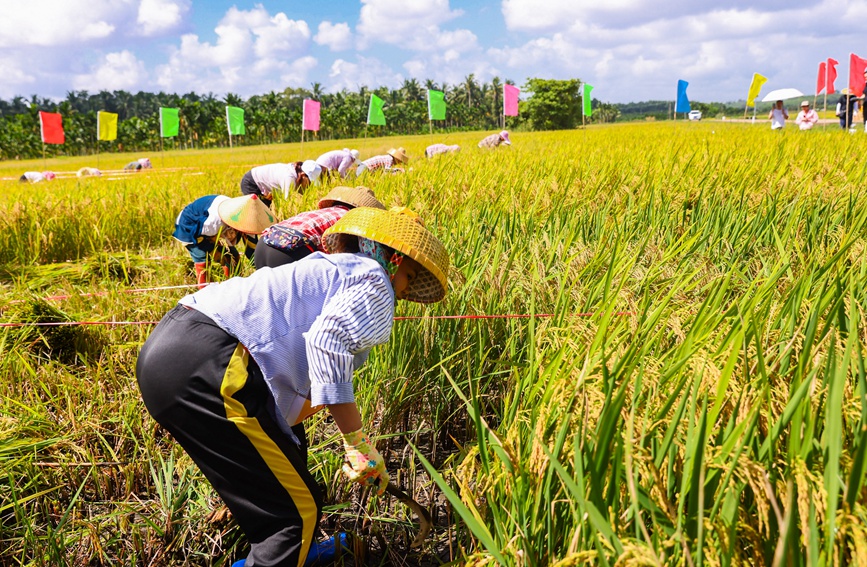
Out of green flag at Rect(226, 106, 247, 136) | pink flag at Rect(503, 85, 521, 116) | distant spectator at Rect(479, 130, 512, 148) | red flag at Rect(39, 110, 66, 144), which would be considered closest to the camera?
distant spectator at Rect(479, 130, 512, 148)

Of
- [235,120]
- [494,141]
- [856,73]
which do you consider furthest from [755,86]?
[235,120]

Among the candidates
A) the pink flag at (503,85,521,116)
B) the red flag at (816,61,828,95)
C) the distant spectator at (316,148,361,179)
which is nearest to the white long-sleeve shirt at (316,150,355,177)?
the distant spectator at (316,148,361,179)

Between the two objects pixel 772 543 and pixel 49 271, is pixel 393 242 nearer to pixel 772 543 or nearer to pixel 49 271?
pixel 772 543

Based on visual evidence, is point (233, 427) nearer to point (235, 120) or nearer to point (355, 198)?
point (355, 198)

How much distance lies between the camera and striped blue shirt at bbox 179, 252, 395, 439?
4.26 feet

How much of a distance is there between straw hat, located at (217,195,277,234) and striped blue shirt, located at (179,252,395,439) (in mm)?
2048

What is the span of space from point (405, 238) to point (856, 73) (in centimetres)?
1390

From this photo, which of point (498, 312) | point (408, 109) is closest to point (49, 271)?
point (498, 312)

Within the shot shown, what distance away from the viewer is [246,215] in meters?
3.41

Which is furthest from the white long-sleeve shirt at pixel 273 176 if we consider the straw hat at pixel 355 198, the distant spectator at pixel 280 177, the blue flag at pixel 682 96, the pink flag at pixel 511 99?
the blue flag at pixel 682 96

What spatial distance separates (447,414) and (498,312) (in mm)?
423

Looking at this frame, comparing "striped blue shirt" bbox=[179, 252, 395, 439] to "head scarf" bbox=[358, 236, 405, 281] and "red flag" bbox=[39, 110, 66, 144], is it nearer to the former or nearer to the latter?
"head scarf" bbox=[358, 236, 405, 281]

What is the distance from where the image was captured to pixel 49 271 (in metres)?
4.12

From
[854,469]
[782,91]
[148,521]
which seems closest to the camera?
[854,469]
